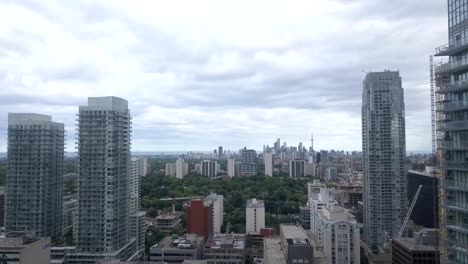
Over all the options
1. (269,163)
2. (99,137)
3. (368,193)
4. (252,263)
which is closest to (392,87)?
(368,193)

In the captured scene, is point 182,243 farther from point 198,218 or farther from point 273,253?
point 273,253

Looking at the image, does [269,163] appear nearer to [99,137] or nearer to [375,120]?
[375,120]

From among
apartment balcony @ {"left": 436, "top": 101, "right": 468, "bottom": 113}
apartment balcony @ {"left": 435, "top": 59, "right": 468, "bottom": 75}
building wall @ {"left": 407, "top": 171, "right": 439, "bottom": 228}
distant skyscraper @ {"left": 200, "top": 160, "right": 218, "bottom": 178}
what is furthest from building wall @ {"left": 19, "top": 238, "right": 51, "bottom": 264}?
distant skyscraper @ {"left": 200, "top": 160, "right": 218, "bottom": 178}

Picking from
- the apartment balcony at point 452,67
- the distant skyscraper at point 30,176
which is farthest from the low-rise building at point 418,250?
the distant skyscraper at point 30,176

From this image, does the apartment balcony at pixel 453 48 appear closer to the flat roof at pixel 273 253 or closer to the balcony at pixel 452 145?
the balcony at pixel 452 145

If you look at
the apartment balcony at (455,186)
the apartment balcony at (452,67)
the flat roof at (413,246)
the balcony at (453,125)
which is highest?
the apartment balcony at (452,67)

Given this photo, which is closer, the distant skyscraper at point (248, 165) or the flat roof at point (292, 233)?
the flat roof at point (292, 233)

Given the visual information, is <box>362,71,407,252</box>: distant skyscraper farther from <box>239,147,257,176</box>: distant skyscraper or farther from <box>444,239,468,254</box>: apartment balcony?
<box>239,147,257,176</box>: distant skyscraper
